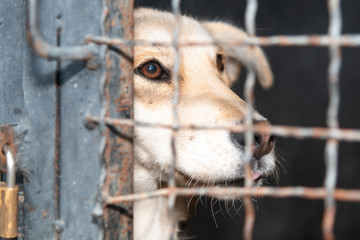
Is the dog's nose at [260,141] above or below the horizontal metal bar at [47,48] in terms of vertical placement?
below

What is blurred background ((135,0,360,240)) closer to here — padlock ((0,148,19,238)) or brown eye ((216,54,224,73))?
brown eye ((216,54,224,73))

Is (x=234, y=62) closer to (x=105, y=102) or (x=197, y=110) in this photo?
(x=197, y=110)

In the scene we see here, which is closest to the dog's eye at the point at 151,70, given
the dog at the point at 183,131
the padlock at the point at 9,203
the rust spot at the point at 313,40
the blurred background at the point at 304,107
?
the dog at the point at 183,131

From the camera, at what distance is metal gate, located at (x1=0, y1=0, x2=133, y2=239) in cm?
107

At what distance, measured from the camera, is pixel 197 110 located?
1729 millimetres

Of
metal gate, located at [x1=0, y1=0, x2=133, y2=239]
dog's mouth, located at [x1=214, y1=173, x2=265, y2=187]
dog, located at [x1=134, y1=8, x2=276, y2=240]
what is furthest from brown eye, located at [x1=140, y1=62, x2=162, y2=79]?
metal gate, located at [x1=0, y1=0, x2=133, y2=239]

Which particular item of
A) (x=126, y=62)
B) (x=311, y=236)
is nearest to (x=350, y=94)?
(x=311, y=236)

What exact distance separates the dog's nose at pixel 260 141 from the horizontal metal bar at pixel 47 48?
65 cm

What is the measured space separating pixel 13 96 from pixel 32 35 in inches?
12.6

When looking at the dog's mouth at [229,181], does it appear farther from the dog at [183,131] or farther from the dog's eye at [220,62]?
the dog's eye at [220,62]

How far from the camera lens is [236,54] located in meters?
2.78

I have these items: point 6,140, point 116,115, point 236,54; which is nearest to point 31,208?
point 6,140

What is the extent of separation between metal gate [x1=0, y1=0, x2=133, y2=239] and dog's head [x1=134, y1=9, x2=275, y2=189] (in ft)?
1.40

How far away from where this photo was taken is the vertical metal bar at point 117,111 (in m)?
1.07
